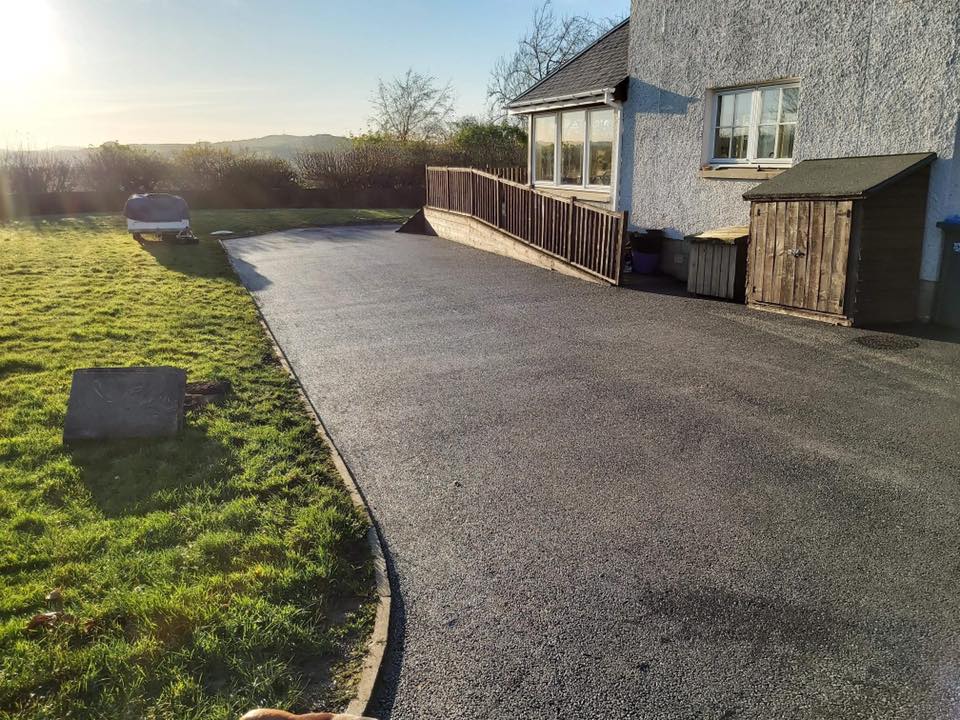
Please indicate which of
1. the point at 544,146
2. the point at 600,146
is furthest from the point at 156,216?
the point at 600,146

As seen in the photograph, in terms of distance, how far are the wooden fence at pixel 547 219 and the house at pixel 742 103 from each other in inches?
66.0

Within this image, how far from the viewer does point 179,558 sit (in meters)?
3.96

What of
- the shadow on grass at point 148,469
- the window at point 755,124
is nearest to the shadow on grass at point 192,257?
the shadow on grass at point 148,469

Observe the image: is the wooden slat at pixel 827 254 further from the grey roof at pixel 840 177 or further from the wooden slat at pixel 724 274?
the wooden slat at pixel 724 274

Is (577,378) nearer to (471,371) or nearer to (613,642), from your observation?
(471,371)

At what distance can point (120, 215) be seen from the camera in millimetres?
26312

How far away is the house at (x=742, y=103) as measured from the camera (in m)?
9.03

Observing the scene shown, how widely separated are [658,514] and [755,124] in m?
9.45

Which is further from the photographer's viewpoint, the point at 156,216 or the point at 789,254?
the point at 156,216

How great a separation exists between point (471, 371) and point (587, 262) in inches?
245

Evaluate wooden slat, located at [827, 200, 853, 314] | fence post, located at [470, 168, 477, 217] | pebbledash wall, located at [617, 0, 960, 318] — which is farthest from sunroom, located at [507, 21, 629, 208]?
wooden slat, located at [827, 200, 853, 314]

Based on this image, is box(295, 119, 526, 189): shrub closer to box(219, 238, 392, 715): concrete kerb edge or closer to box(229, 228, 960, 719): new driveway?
box(229, 228, 960, 719): new driveway

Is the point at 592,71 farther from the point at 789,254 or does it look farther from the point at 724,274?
the point at 789,254

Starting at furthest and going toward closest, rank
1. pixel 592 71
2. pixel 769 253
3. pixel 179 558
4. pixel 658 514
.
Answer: pixel 592 71 < pixel 769 253 < pixel 658 514 < pixel 179 558
